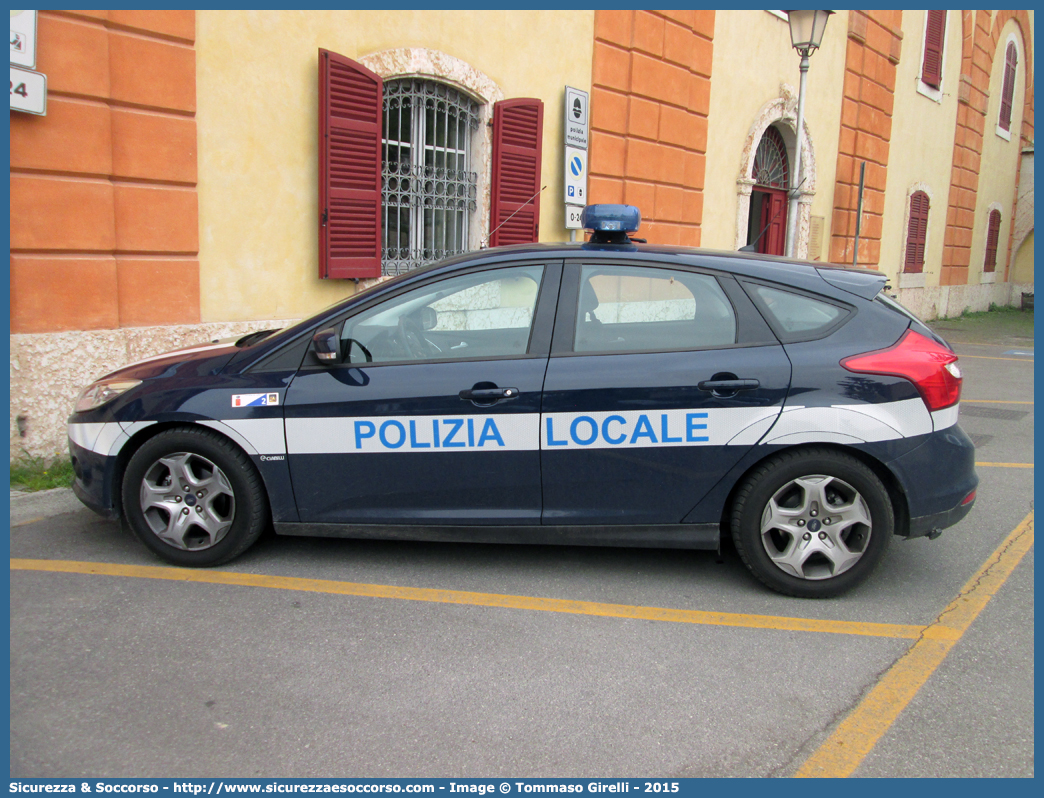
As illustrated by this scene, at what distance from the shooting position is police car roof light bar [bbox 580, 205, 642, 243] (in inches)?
161

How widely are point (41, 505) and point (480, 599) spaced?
9.54 feet

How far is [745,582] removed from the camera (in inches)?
156

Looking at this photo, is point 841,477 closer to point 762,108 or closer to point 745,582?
point 745,582

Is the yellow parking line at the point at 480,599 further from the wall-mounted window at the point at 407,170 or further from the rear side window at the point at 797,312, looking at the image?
the wall-mounted window at the point at 407,170

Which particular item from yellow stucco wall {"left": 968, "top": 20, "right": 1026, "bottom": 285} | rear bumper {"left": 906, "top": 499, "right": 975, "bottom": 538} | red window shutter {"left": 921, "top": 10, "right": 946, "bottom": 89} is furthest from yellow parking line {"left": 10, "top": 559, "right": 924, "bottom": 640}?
yellow stucco wall {"left": 968, "top": 20, "right": 1026, "bottom": 285}

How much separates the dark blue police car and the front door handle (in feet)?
0.05

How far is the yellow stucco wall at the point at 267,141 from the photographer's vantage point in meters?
6.65

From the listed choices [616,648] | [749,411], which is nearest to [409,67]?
[749,411]

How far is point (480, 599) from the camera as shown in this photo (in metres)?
3.71

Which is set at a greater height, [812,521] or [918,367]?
A: [918,367]

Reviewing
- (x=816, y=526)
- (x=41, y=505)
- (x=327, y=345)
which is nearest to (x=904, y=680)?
(x=816, y=526)

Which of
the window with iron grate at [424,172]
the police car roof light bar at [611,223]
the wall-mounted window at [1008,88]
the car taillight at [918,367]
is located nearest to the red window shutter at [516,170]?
the window with iron grate at [424,172]

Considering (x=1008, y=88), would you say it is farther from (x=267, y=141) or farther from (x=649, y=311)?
(x=649, y=311)

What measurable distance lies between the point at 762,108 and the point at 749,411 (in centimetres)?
1055
